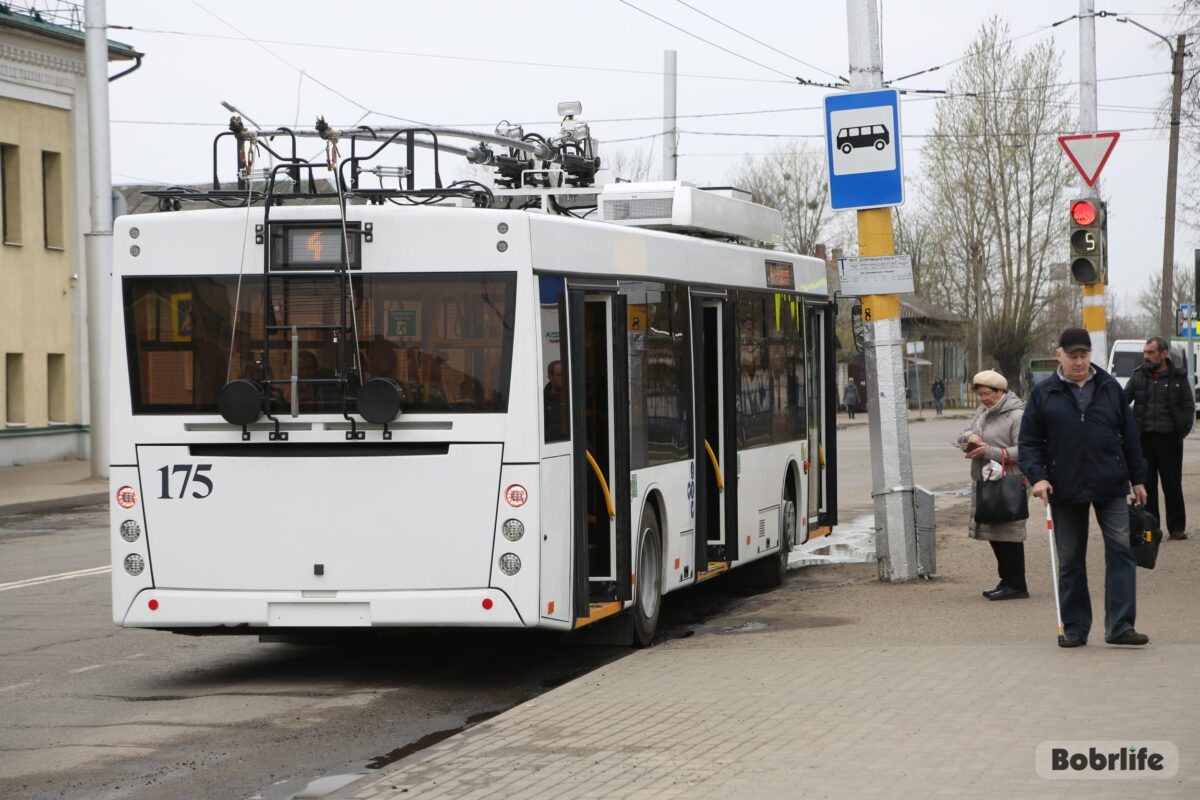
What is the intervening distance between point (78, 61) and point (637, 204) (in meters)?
25.9

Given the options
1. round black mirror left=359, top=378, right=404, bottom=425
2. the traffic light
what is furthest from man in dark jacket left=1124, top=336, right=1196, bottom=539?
round black mirror left=359, top=378, right=404, bottom=425

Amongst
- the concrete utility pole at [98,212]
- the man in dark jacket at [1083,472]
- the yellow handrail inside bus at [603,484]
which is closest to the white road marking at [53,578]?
the yellow handrail inside bus at [603,484]

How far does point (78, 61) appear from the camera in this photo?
3584cm

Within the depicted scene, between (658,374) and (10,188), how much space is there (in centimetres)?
2569

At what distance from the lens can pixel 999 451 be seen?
12805mm

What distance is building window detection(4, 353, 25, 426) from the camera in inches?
1356

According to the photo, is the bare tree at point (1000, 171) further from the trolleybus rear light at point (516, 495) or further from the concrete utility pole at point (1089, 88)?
the trolleybus rear light at point (516, 495)

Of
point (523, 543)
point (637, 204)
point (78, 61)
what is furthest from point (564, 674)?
point (78, 61)

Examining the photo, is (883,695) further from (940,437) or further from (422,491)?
(940,437)

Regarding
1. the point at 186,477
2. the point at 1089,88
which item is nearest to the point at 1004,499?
the point at 186,477

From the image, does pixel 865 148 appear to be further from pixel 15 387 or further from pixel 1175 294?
pixel 1175 294

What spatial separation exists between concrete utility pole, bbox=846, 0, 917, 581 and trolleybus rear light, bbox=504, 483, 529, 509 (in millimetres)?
5135

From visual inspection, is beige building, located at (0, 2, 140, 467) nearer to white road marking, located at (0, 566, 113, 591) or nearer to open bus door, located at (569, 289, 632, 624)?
white road marking, located at (0, 566, 113, 591)

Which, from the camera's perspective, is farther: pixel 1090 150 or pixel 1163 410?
pixel 1090 150
